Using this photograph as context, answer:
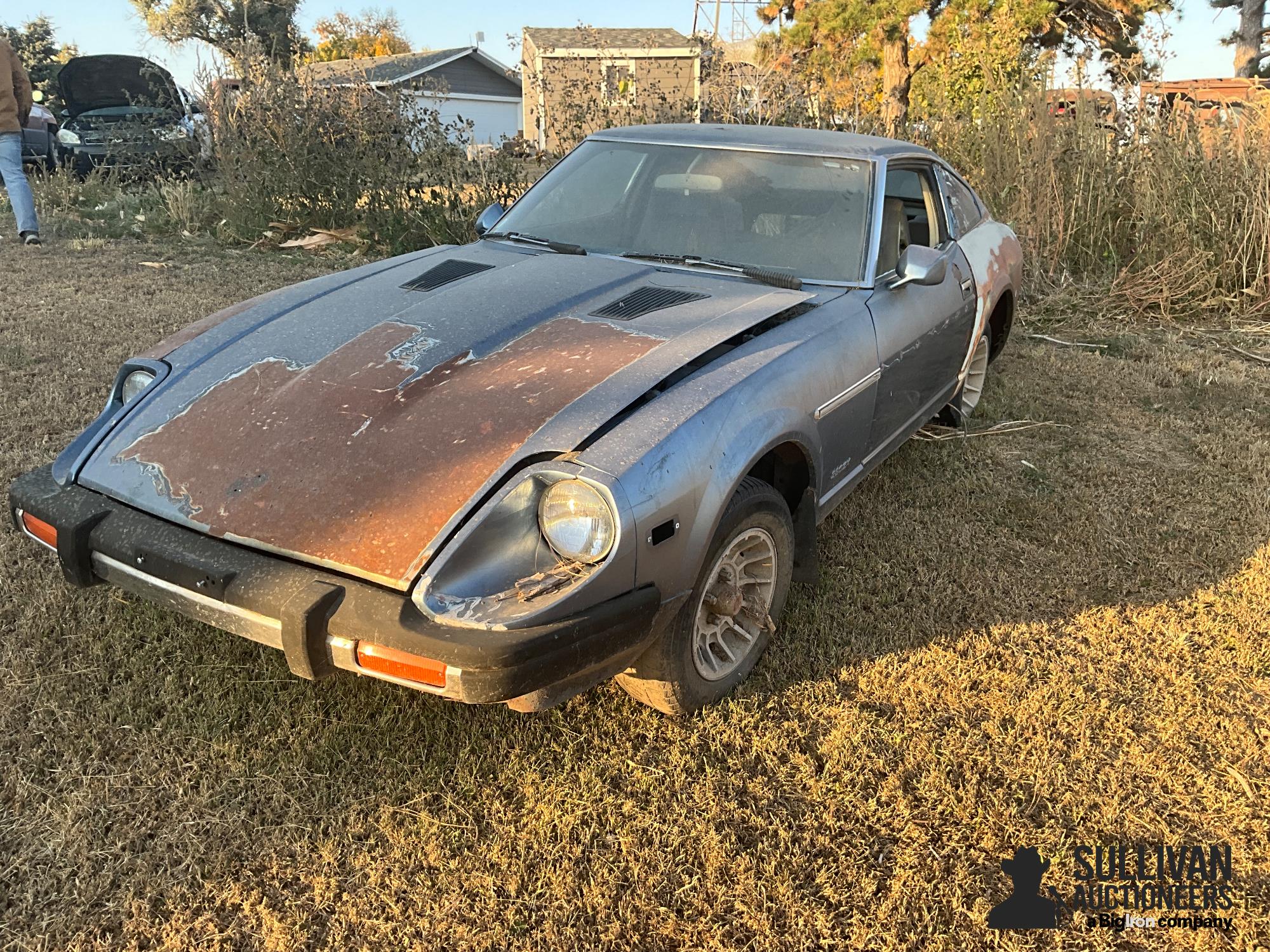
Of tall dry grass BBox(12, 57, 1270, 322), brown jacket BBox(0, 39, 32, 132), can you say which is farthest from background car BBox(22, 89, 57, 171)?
brown jacket BBox(0, 39, 32, 132)

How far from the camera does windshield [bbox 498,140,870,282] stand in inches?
123

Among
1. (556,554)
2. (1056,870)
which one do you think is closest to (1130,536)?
(1056,870)

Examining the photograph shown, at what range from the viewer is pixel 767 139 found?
3.45m

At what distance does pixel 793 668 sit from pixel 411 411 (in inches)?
54.6

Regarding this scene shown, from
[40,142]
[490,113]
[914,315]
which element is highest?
[490,113]

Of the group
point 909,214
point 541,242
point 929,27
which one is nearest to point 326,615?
point 541,242

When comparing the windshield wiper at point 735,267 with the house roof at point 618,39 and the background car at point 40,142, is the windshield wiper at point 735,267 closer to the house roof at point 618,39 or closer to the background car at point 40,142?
the background car at point 40,142

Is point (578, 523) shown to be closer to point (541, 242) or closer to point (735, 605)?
point (735, 605)

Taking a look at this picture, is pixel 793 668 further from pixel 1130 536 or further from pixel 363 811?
pixel 1130 536

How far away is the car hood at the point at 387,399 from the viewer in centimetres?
195

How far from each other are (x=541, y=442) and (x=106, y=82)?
1194 centimetres

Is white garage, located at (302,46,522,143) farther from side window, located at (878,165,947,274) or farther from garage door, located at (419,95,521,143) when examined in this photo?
side window, located at (878,165,947,274)

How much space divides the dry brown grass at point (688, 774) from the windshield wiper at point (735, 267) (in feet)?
3.49

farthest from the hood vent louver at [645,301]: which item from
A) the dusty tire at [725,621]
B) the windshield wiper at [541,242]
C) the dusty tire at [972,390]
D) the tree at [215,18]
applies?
the tree at [215,18]
